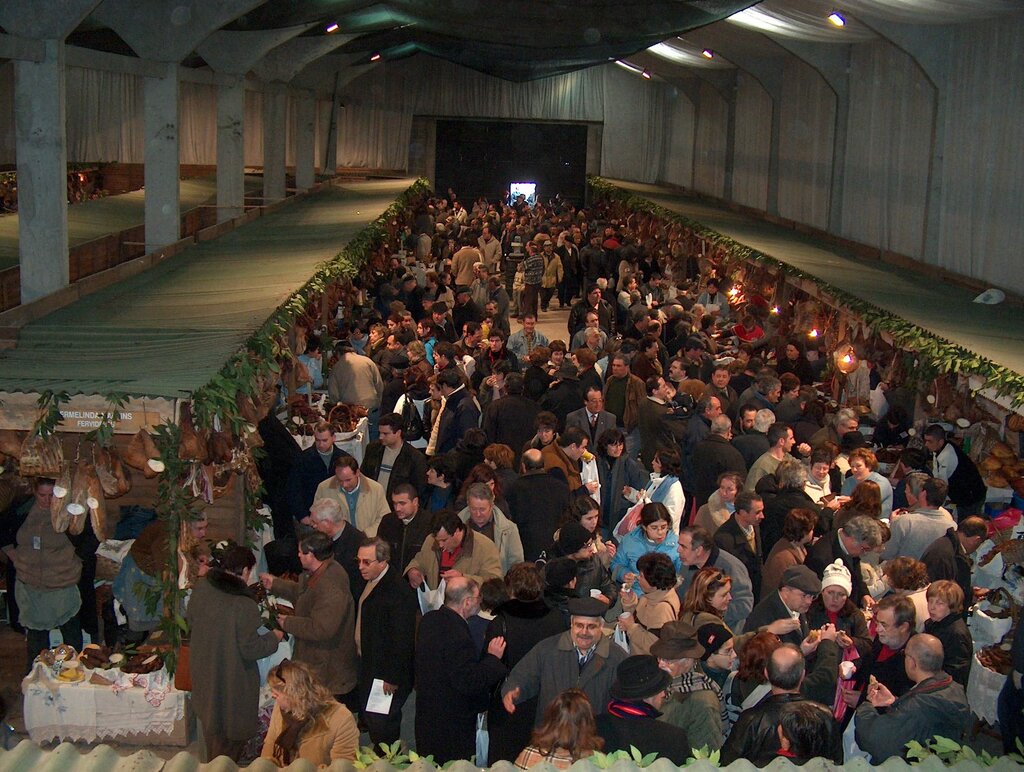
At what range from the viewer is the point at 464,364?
12.7 meters

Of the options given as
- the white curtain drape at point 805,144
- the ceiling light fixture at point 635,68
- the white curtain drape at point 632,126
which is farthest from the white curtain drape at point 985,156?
the white curtain drape at point 632,126

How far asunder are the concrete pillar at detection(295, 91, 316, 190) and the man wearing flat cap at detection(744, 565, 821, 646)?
77.6 ft

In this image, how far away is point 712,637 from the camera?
6.30 metres

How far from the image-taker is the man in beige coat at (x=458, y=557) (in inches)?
283

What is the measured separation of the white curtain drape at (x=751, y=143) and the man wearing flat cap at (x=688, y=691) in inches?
926

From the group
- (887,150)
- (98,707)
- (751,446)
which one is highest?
(887,150)

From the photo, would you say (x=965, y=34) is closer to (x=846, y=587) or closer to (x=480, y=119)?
(x=846, y=587)

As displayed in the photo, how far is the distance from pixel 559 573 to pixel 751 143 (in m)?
24.5

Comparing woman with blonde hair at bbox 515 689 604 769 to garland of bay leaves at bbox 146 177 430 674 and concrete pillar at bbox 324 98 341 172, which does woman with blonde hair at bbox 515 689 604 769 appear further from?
concrete pillar at bbox 324 98 341 172

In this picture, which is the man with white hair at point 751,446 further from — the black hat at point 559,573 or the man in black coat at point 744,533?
the black hat at point 559,573

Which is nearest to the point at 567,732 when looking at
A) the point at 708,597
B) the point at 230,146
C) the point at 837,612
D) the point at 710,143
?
the point at 708,597

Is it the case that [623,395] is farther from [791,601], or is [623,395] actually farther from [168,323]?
[791,601]

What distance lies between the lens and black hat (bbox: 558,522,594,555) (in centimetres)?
716

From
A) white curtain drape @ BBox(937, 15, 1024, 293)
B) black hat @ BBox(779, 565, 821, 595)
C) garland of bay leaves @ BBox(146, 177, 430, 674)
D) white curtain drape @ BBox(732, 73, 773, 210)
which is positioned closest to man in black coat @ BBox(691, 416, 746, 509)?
black hat @ BBox(779, 565, 821, 595)
